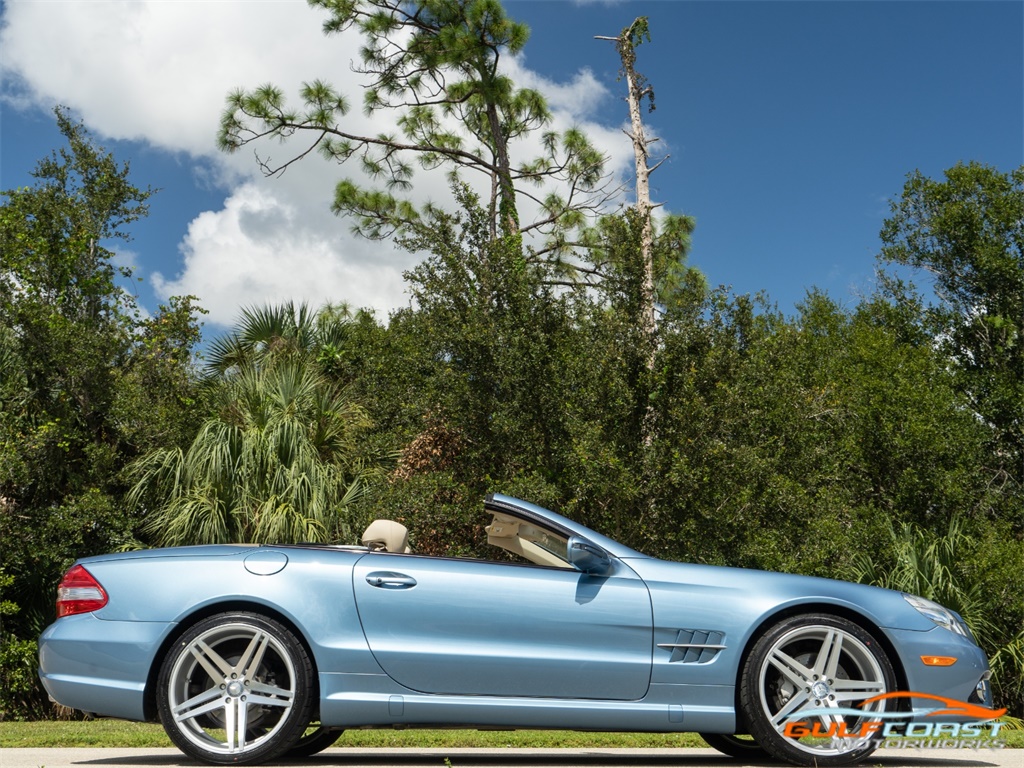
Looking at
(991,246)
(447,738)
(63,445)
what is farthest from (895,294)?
(447,738)

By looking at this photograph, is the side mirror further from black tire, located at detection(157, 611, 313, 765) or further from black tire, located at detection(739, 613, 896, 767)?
black tire, located at detection(157, 611, 313, 765)

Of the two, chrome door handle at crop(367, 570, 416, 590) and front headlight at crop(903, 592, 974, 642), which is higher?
chrome door handle at crop(367, 570, 416, 590)

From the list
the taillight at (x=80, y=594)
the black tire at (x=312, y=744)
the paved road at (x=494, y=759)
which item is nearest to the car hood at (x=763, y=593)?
the paved road at (x=494, y=759)

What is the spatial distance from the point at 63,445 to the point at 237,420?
2.52 meters

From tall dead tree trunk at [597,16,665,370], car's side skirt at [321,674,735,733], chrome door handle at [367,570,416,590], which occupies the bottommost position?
car's side skirt at [321,674,735,733]

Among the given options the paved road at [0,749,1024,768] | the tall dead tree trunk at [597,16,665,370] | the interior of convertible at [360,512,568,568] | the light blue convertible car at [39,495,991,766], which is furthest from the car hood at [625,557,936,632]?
the tall dead tree trunk at [597,16,665,370]

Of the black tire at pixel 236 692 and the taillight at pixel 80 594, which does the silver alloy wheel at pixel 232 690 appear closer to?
the black tire at pixel 236 692

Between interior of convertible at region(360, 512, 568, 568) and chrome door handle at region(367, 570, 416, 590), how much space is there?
0.31 m

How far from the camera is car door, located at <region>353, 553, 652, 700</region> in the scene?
185 inches

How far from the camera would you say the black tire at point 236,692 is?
4.67m

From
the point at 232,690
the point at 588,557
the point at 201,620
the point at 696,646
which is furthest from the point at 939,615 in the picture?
the point at 201,620

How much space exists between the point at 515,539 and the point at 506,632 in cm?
93

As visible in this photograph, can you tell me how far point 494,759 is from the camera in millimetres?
5297

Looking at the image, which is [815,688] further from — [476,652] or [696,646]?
[476,652]
